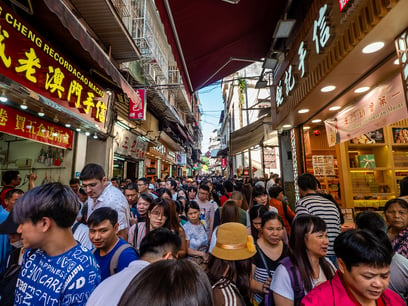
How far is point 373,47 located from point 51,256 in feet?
13.3

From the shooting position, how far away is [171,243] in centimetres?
163

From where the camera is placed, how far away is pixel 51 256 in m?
1.26

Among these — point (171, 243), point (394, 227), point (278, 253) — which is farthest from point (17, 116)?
point (394, 227)

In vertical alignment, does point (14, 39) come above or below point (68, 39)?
below

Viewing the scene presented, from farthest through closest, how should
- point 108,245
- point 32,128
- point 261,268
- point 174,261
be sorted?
point 32,128, point 261,268, point 108,245, point 174,261

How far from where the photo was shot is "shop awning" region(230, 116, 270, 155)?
804cm

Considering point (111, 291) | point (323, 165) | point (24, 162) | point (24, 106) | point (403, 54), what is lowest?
point (111, 291)

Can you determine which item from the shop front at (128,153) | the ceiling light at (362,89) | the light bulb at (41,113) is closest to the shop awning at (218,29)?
the ceiling light at (362,89)

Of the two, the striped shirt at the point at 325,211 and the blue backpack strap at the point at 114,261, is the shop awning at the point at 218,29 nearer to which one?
the striped shirt at the point at 325,211

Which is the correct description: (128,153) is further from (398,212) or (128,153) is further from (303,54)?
(398,212)

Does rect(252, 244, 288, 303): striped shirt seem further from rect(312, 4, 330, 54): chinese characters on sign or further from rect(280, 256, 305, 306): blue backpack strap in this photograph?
rect(312, 4, 330, 54): chinese characters on sign

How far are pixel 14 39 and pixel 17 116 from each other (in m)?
1.55

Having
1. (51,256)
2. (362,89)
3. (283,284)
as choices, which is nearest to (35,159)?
(51,256)

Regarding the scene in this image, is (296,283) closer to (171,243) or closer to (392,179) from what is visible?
(171,243)
